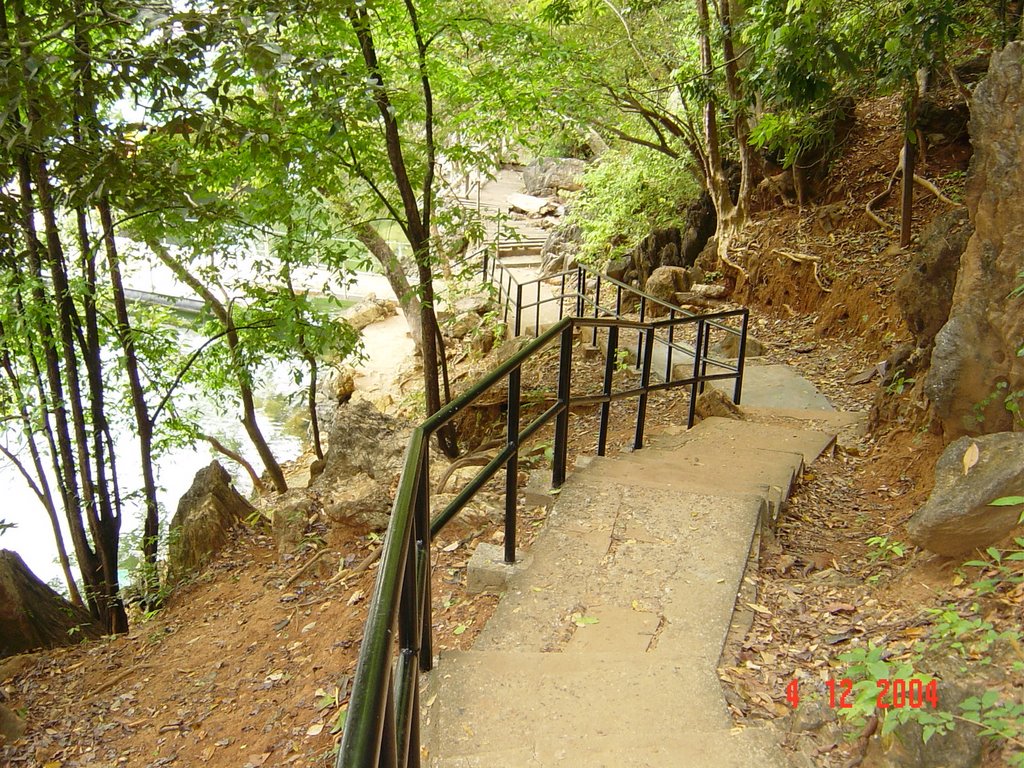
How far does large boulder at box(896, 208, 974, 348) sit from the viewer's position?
19.7 ft

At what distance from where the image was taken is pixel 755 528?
143 inches

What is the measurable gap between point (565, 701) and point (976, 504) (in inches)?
68.9

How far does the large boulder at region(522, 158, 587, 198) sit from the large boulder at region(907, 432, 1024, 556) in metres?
25.6

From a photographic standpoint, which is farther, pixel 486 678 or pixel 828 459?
pixel 828 459

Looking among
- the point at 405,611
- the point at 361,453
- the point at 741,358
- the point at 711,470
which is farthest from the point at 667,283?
the point at 405,611

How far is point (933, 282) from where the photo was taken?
6039 millimetres

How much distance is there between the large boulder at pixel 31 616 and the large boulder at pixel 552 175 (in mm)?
23925

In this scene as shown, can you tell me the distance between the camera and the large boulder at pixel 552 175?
28.1 metres

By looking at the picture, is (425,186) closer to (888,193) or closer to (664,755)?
(664,755)

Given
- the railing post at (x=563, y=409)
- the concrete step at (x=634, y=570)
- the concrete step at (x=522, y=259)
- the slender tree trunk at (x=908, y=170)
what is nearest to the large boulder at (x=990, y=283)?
the concrete step at (x=634, y=570)

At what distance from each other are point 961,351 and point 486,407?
5536 mm

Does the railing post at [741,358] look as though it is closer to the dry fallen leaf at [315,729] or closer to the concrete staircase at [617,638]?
the concrete staircase at [617,638]

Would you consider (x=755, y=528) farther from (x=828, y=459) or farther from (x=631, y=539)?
(x=828, y=459)

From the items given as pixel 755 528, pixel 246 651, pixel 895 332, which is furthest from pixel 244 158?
pixel 895 332
